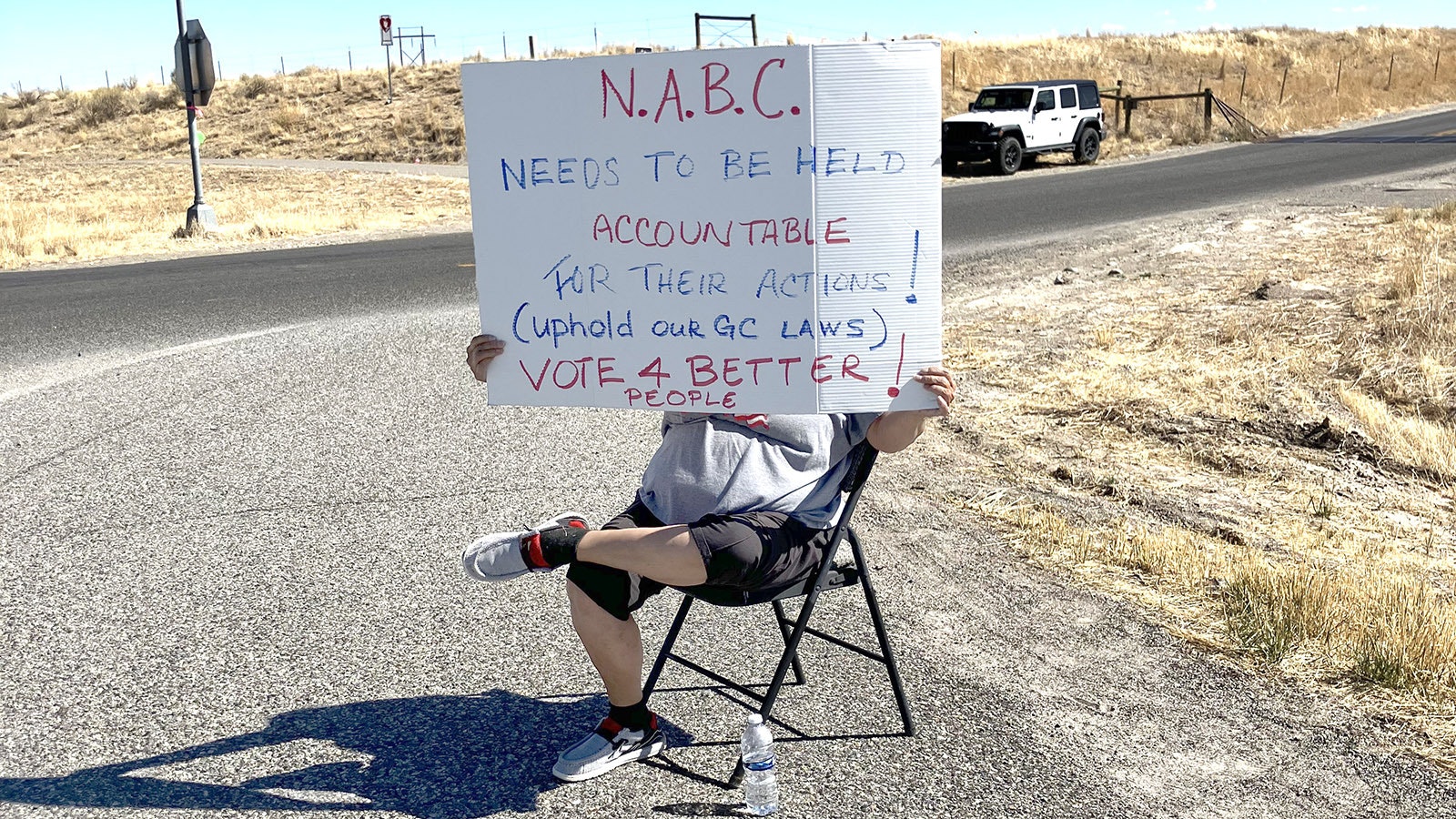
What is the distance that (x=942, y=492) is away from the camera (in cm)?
551

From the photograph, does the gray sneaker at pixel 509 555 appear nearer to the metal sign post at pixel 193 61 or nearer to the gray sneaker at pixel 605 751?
the gray sneaker at pixel 605 751

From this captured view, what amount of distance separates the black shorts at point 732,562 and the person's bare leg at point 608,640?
0.9 inches

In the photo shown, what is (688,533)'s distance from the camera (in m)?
2.99

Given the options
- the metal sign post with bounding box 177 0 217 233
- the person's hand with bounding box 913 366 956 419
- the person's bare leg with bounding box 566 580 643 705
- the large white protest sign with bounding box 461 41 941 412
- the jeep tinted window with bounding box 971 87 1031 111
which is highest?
the metal sign post with bounding box 177 0 217 233

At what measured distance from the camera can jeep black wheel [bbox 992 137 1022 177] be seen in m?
24.5

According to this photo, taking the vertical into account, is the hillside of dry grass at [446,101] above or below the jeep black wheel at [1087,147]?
above

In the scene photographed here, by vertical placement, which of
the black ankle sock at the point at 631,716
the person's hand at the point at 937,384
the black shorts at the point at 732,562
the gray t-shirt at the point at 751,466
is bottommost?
the black ankle sock at the point at 631,716

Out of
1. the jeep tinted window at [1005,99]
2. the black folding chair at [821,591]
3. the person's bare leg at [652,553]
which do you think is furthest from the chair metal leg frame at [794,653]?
the jeep tinted window at [1005,99]

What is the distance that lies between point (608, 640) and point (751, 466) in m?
0.56

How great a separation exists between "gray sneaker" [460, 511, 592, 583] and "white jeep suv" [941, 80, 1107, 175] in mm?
22365

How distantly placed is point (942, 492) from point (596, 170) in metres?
2.78

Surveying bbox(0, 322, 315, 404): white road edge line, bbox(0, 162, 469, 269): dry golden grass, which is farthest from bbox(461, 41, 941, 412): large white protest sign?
bbox(0, 162, 469, 269): dry golden grass

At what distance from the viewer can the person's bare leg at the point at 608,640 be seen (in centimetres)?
311

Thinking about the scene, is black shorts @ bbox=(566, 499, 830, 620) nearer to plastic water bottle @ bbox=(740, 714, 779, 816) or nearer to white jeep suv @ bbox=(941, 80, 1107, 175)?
plastic water bottle @ bbox=(740, 714, 779, 816)
